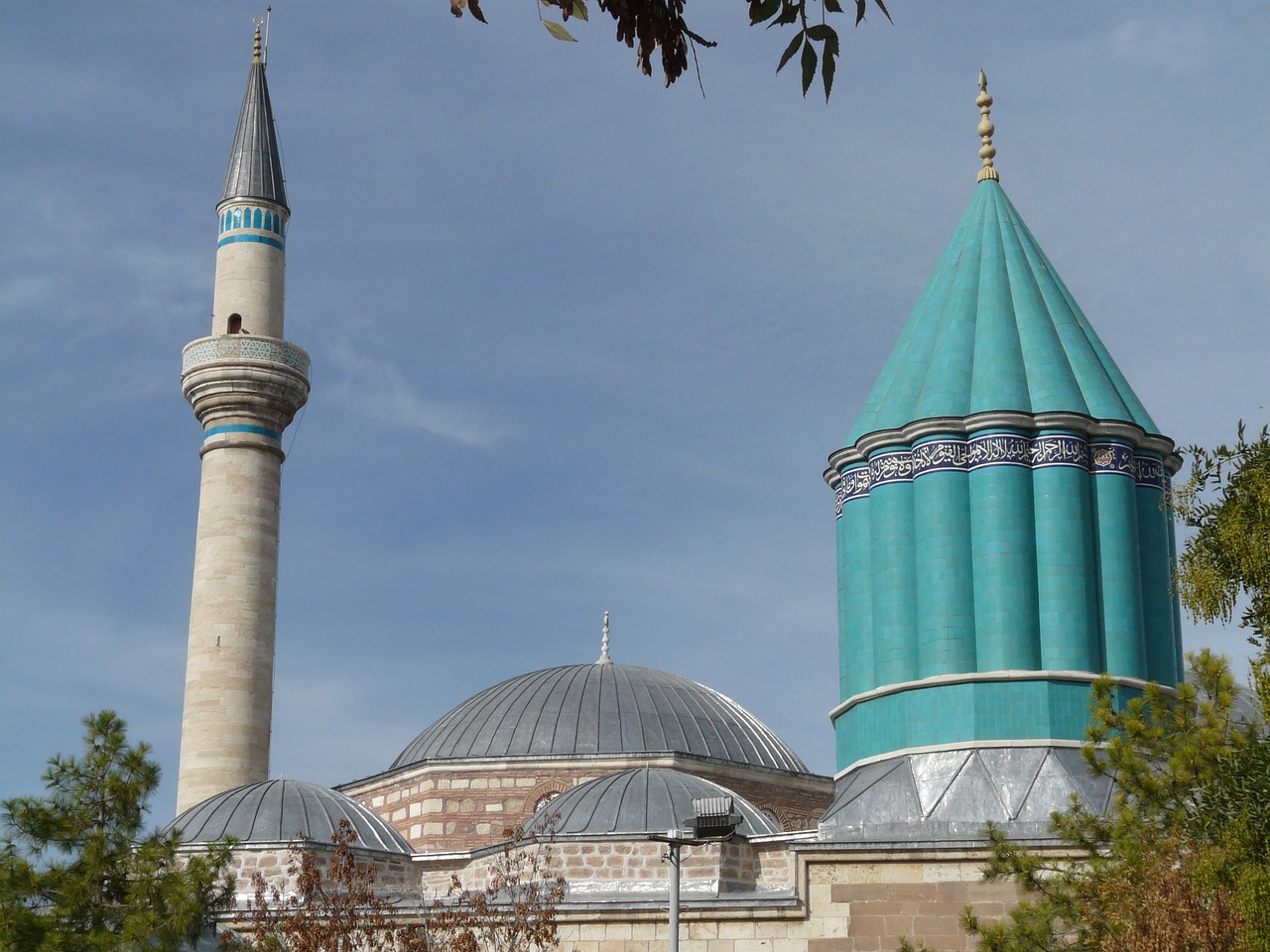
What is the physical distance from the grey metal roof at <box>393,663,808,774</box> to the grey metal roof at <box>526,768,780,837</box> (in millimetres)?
3909

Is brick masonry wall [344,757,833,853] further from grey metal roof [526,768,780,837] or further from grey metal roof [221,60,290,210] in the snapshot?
grey metal roof [221,60,290,210]

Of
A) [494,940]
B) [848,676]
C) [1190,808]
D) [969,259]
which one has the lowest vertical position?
[494,940]

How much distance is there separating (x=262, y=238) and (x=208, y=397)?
2353mm

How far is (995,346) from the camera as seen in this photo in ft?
54.1

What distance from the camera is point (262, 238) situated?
25.3 m

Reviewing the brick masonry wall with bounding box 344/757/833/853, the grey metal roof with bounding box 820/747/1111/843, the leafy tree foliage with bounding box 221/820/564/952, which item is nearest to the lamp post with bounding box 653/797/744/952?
the leafy tree foliage with bounding box 221/820/564/952

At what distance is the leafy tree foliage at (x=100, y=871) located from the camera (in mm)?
12578

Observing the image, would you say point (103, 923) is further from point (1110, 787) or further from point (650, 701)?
point (650, 701)

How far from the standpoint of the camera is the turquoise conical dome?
16.2 metres

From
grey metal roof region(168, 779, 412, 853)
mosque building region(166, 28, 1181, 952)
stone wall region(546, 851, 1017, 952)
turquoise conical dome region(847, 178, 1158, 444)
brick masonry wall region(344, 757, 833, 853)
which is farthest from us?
brick masonry wall region(344, 757, 833, 853)

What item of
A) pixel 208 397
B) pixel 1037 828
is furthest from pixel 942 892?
pixel 208 397

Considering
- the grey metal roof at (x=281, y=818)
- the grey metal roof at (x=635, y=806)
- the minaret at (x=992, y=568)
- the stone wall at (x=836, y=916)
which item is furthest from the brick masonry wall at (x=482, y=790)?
the stone wall at (x=836, y=916)

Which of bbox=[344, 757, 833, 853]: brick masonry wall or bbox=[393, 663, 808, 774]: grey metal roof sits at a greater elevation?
bbox=[393, 663, 808, 774]: grey metal roof

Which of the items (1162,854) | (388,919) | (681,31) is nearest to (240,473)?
(388,919)
